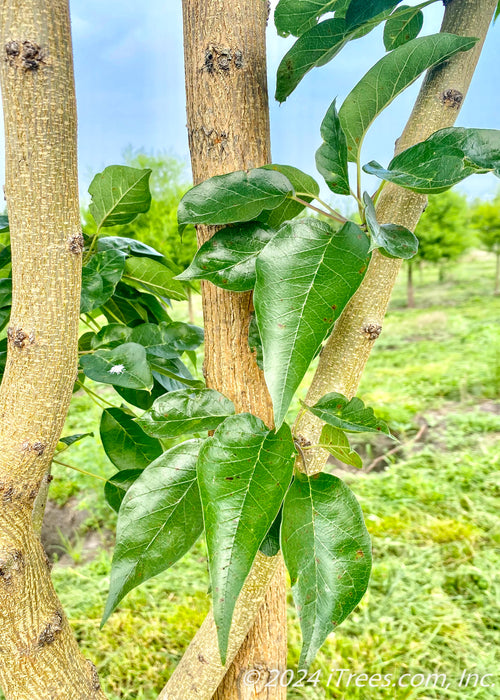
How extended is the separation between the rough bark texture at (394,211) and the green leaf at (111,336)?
0.16 metres

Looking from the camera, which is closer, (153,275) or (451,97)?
(451,97)

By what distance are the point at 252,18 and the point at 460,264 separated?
6545 millimetres

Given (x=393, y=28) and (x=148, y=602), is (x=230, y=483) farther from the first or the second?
(x=148, y=602)

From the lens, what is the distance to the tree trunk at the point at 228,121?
0.36 m

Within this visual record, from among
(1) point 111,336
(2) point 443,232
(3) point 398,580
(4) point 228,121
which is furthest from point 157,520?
(2) point 443,232

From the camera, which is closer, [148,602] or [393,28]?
[393,28]

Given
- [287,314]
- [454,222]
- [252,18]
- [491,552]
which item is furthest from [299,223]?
[454,222]

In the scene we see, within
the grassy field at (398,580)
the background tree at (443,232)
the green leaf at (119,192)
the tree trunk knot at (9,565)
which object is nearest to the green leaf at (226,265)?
the green leaf at (119,192)

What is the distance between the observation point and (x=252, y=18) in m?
0.37

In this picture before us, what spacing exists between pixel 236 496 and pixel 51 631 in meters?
0.25

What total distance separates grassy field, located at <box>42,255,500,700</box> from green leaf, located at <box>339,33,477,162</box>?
918 mm

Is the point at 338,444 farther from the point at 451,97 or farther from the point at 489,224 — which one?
the point at 489,224

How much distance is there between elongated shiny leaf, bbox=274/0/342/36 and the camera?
35cm

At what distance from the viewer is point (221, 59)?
14.0 inches
